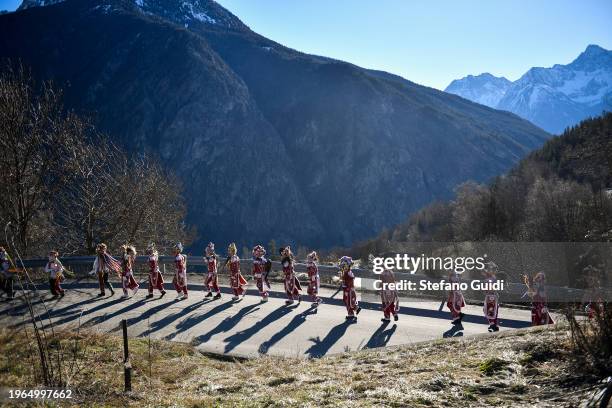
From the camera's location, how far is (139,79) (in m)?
166

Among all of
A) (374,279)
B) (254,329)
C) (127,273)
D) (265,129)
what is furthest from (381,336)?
(265,129)

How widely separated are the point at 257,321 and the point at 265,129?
497 feet

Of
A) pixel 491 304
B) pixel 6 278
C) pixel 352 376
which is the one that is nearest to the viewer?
pixel 352 376

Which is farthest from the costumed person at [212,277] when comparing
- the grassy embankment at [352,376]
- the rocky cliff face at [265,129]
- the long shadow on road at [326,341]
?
the rocky cliff face at [265,129]

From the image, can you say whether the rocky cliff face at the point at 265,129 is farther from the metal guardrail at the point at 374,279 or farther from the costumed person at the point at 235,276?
the costumed person at the point at 235,276

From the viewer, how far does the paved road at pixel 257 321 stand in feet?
33.0

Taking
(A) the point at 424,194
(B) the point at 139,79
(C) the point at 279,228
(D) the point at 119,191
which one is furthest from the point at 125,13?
(D) the point at 119,191

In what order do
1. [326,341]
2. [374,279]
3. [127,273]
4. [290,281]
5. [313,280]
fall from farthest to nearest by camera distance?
[374,279] → [127,273] → [290,281] → [313,280] → [326,341]

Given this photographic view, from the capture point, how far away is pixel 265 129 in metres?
160

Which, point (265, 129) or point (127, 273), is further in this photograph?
point (265, 129)

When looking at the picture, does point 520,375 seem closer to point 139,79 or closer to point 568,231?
point 568,231

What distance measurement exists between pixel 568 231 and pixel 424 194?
125148mm

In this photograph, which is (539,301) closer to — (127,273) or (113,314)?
(113,314)

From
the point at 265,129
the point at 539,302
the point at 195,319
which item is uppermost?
the point at 265,129
